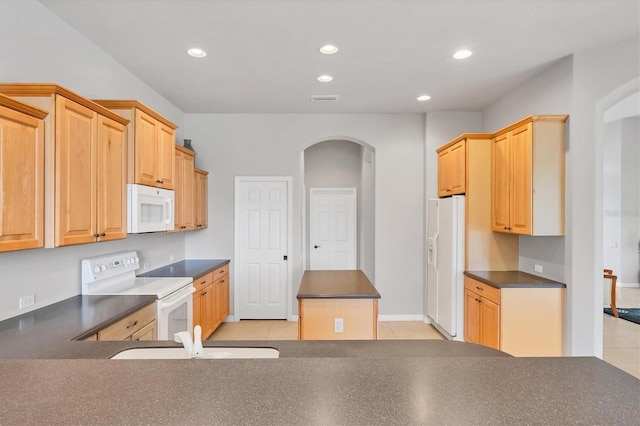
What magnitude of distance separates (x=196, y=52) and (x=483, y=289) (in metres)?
3.61

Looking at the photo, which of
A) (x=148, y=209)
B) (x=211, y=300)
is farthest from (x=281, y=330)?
(x=148, y=209)

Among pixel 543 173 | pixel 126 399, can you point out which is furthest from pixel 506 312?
pixel 126 399

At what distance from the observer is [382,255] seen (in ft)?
16.6

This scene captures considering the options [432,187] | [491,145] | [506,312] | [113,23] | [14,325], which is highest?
[113,23]

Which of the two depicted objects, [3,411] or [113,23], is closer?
[3,411]

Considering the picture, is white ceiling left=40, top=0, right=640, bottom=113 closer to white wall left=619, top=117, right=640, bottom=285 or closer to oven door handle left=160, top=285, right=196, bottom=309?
oven door handle left=160, top=285, right=196, bottom=309

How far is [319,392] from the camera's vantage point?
0.91 m

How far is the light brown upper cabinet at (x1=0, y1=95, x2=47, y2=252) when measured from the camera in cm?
Answer: 173

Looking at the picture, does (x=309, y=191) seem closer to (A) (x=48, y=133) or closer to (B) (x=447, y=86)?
(B) (x=447, y=86)

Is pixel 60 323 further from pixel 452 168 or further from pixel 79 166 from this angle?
pixel 452 168

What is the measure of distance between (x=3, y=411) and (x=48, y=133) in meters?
1.71

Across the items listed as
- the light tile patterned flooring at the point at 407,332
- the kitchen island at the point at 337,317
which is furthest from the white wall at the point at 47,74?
the light tile patterned flooring at the point at 407,332

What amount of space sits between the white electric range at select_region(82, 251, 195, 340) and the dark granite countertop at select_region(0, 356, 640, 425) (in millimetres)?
1858

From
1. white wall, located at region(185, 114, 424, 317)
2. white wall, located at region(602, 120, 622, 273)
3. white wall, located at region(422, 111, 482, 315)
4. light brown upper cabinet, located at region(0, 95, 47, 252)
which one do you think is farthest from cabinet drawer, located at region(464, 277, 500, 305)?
white wall, located at region(602, 120, 622, 273)
